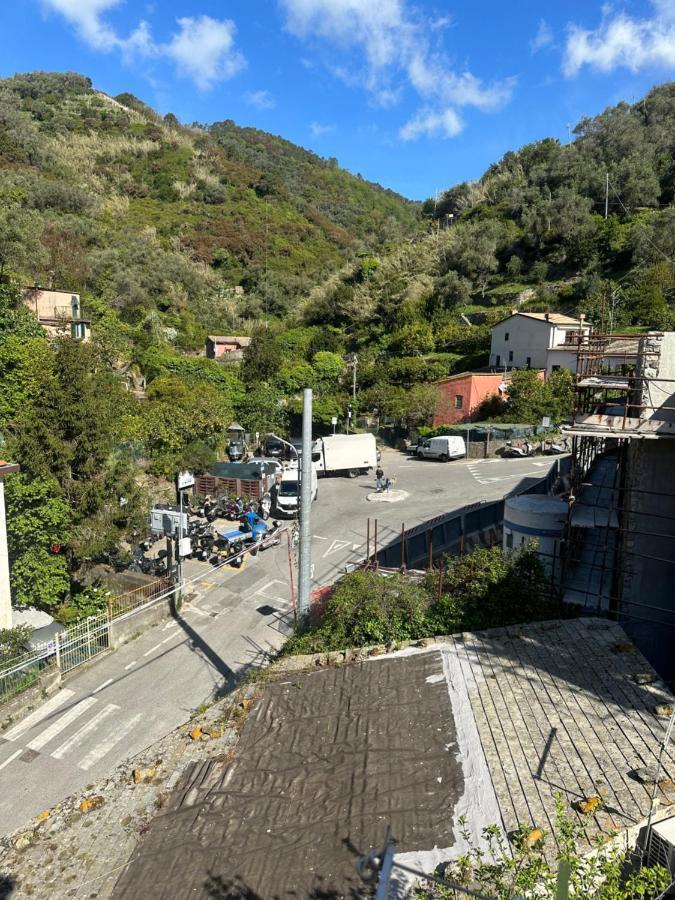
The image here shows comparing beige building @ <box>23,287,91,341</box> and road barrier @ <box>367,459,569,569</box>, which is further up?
beige building @ <box>23,287,91,341</box>

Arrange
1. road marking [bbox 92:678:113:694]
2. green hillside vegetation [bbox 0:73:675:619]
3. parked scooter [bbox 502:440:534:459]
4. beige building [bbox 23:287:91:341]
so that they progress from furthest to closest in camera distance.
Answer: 1. beige building [bbox 23:287:91:341]
2. parked scooter [bbox 502:440:534:459]
3. green hillside vegetation [bbox 0:73:675:619]
4. road marking [bbox 92:678:113:694]

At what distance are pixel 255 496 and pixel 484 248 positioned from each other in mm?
45230

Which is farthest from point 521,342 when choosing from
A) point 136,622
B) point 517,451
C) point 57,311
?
point 136,622

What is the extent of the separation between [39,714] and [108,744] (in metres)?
2.12

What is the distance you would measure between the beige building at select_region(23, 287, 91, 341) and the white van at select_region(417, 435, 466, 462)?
2133 centimetres

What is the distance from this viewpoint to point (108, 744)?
1109 centimetres

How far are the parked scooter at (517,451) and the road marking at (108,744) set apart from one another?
82.5 feet

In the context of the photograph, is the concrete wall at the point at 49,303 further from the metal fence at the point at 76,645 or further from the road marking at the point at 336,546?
the road marking at the point at 336,546

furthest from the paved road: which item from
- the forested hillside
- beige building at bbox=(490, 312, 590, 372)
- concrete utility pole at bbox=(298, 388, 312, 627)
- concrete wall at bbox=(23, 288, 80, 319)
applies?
the forested hillside

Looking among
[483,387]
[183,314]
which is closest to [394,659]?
[483,387]

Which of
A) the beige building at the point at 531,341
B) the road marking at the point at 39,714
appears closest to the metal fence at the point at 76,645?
the road marking at the point at 39,714

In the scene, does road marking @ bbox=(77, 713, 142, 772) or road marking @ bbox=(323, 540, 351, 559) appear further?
road marking @ bbox=(323, 540, 351, 559)

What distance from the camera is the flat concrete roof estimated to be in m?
5.95

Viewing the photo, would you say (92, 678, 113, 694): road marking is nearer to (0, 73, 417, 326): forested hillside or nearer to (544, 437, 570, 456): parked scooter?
(544, 437, 570, 456): parked scooter
